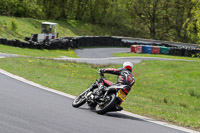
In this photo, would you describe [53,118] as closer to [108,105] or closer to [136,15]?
[108,105]

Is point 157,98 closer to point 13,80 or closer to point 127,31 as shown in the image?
point 13,80

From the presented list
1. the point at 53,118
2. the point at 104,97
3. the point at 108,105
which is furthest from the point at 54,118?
the point at 104,97

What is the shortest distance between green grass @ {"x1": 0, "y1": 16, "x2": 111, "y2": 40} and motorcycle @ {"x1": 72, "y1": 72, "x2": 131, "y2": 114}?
29.4m

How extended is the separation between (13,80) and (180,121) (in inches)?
266

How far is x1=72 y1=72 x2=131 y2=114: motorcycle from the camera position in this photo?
885cm

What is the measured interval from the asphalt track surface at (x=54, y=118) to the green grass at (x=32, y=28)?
2901cm

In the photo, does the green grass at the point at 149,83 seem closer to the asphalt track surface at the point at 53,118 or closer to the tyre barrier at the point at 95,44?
the asphalt track surface at the point at 53,118

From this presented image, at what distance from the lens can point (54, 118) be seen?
285 inches

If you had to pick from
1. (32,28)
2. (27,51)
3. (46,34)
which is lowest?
(27,51)

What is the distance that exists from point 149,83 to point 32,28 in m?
27.2

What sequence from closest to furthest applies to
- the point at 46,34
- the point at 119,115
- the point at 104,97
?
the point at 104,97, the point at 119,115, the point at 46,34

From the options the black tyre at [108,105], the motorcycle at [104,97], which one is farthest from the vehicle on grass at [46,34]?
the black tyre at [108,105]

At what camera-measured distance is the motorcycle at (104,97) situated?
8.85m

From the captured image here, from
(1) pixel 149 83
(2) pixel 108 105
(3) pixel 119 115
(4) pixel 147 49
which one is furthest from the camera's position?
(4) pixel 147 49
